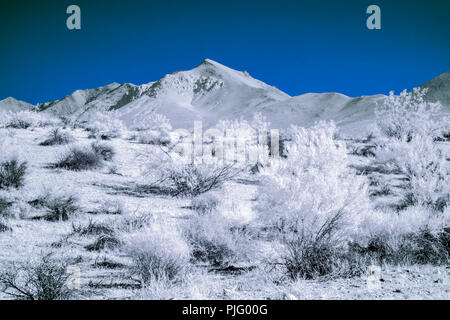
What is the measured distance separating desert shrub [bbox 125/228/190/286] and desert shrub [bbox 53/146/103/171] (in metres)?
7.32

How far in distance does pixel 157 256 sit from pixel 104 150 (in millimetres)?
9774

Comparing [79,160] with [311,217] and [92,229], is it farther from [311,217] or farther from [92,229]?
[311,217]

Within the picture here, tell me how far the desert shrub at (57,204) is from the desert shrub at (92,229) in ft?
2.67

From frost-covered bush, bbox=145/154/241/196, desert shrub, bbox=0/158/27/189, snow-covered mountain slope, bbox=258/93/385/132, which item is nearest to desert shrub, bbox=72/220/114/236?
frost-covered bush, bbox=145/154/241/196

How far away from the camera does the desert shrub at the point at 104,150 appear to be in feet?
39.6

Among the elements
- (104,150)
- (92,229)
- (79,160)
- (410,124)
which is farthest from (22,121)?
(410,124)

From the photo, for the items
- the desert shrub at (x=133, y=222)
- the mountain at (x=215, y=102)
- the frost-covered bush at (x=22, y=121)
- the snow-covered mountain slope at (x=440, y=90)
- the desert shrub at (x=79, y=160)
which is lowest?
the desert shrub at (x=133, y=222)

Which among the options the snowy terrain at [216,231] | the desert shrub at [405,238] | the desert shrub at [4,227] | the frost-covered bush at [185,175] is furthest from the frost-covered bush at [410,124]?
the desert shrub at [4,227]

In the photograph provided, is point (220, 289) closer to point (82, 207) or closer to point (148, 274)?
point (148, 274)

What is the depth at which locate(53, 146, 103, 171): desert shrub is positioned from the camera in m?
10.4

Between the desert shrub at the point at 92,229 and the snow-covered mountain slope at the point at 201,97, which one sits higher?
the snow-covered mountain slope at the point at 201,97

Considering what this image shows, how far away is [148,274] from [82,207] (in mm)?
3752

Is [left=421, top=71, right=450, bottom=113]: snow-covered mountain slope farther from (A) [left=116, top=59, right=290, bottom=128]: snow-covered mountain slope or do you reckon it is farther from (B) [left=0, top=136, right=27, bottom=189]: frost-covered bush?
(B) [left=0, top=136, right=27, bottom=189]: frost-covered bush

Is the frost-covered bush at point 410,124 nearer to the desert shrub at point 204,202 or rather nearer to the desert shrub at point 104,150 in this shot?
the desert shrub at point 204,202
